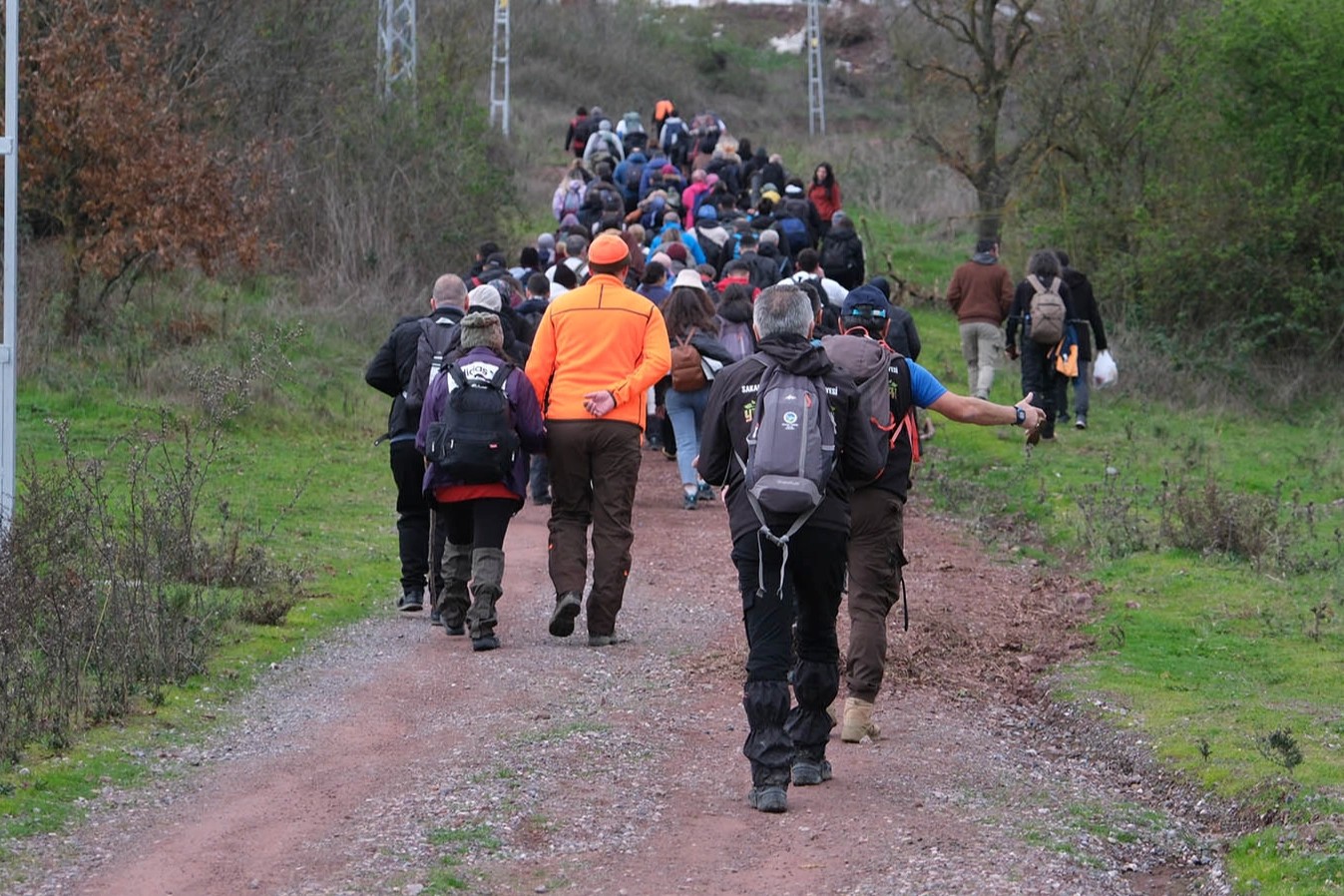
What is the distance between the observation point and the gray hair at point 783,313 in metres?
7.38

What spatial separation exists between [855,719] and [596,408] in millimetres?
2576

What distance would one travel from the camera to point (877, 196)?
39312mm

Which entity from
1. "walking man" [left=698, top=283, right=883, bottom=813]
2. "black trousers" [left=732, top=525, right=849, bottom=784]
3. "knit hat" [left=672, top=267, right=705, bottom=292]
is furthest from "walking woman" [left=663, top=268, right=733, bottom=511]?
"black trousers" [left=732, top=525, right=849, bottom=784]

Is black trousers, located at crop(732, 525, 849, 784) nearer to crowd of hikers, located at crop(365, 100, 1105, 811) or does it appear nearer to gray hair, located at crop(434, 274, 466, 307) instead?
crowd of hikers, located at crop(365, 100, 1105, 811)

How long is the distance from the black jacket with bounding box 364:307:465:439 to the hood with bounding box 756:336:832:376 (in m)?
3.92

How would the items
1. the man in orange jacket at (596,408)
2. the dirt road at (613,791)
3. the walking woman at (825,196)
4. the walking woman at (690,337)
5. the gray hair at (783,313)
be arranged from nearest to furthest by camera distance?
the dirt road at (613,791)
the gray hair at (783,313)
the man in orange jacket at (596,408)
the walking woman at (690,337)
the walking woman at (825,196)

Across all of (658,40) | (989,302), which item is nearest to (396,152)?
(989,302)

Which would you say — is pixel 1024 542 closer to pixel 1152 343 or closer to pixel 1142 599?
pixel 1142 599

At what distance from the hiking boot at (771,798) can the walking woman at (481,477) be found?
3197 millimetres

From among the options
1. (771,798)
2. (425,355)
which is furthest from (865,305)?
(425,355)

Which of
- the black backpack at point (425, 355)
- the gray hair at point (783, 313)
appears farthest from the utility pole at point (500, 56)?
the gray hair at point (783, 313)

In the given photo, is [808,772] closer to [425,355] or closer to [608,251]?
[608,251]

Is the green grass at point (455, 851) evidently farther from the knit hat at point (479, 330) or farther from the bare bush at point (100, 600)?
the knit hat at point (479, 330)

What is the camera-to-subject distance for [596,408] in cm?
1009
